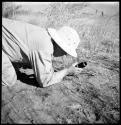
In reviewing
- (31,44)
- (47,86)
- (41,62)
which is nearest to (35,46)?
(31,44)

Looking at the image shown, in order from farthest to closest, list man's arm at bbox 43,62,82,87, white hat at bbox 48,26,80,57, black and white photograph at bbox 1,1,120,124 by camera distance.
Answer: man's arm at bbox 43,62,82,87
white hat at bbox 48,26,80,57
black and white photograph at bbox 1,1,120,124

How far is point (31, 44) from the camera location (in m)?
2.31

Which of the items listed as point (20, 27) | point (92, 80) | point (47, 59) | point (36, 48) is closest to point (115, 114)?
point (92, 80)

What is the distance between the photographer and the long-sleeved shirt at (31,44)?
2270mm

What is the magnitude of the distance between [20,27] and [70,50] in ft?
2.24

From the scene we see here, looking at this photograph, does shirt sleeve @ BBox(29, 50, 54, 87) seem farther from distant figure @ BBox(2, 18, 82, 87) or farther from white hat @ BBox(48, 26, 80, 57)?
white hat @ BBox(48, 26, 80, 57)

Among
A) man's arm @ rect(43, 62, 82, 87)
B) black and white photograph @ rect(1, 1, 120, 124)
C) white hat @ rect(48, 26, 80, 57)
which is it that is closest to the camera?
black and white photograph @ rect(1, 1, 120, 124)

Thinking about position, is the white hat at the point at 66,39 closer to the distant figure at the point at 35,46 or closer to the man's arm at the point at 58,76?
the distant figure at the point at 35,46

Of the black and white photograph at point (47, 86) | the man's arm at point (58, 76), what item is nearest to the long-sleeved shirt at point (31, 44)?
the black and white photograph at point (47, 86)

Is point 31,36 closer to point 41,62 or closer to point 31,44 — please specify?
point 31,44

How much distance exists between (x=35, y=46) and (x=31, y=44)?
56 mm

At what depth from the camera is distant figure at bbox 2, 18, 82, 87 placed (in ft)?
7.47

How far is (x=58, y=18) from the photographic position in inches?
166

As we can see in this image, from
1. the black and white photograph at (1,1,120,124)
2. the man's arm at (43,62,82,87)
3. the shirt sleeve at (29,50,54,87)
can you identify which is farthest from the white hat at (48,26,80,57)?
the man's arm at (43,62,82,87)
